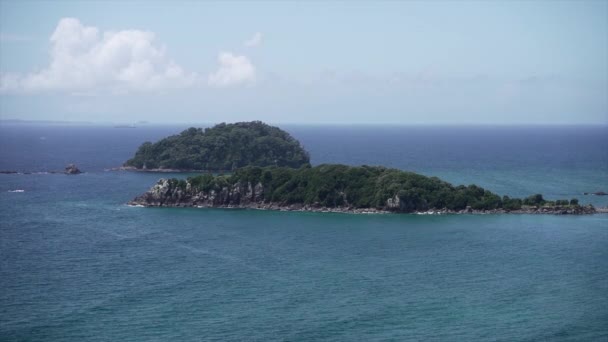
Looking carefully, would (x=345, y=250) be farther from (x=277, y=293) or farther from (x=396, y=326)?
(x=396, y=326)

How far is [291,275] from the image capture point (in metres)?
46.3

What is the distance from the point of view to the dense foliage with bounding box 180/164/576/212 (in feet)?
230

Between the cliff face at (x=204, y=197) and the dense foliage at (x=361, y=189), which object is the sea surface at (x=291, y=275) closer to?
the dense foliage at (x=361, y=189)

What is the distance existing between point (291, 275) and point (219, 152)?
223ft

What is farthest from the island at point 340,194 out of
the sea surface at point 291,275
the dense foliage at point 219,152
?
the dense foliage at point 219,152

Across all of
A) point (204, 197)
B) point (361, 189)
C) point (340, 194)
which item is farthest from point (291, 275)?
point (204, 197)

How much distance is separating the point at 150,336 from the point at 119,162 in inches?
3624

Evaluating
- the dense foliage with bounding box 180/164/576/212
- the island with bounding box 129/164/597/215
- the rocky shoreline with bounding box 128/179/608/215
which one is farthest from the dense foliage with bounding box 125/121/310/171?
the rocky shoreline with bounding box 128/179/608/215

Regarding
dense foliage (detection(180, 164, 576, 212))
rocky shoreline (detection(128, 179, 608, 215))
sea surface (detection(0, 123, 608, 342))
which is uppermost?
dense foliage (detection(180, 164, 576, 212))

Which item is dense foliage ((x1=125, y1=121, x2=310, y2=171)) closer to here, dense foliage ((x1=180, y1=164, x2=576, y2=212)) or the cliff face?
dense foliage ((x1=180, y1=164, x2=576, y2=212))

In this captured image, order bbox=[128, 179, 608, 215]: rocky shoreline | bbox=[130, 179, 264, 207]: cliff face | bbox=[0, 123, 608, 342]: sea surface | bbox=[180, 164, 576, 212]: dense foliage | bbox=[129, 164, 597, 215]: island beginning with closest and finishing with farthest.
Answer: bbox=[0, 123, 608, 342]: sea surface
bbox=[129, 164, 597, 215]: island
bbox=[180, 164, 576, 212]: dense foliage
bbox=[128, 179, 608, 215]: rocky shoreline
bbox=[130, 179, 264, 207]: cliff face

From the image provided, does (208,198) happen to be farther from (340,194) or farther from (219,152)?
(219,152)

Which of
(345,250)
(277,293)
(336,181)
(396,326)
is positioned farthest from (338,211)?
(396,326)

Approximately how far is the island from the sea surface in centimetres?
247
